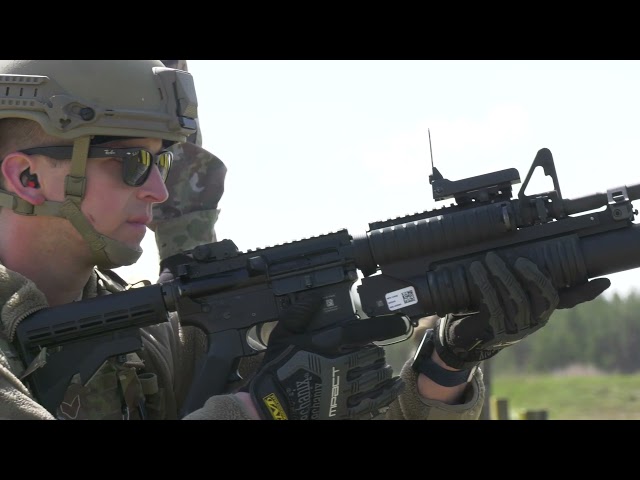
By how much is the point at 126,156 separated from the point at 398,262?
1.17 meters

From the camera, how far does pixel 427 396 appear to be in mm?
4078

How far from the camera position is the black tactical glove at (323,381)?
11.1 feet

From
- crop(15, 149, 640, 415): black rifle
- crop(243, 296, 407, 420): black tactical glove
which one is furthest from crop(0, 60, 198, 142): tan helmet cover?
crop(243, 296, 407, 420): black tactical glove

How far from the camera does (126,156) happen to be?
384 centimetres

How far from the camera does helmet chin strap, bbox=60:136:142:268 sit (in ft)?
12.5

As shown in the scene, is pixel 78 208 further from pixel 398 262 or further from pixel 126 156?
pixel 398 262

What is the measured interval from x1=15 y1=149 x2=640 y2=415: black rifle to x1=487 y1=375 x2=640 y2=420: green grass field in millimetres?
17364

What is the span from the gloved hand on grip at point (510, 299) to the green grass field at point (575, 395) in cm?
1737

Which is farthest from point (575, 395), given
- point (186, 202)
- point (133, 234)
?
point (133, 234)

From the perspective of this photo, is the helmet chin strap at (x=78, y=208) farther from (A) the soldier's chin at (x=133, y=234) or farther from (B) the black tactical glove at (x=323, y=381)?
(B) the black tactical glove at (x=323, y=381)

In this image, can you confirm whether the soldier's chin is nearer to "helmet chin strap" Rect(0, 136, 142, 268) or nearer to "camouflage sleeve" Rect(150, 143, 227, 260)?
"helmet chin strap" Rect(0, 136, 142, 268)

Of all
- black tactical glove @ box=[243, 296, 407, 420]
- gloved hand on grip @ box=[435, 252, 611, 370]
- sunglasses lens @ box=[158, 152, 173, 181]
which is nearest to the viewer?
black tactical glove @ box=[243, 296, 407, 420]

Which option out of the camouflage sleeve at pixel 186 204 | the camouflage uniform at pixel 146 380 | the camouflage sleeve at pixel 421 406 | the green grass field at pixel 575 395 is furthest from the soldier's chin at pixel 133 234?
the green grass field at pixel 575 395
